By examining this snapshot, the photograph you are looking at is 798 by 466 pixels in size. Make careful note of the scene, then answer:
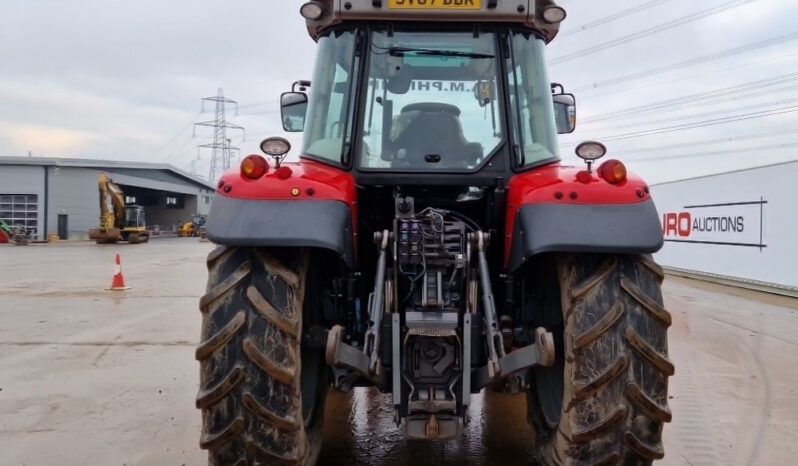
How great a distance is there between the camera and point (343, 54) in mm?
3775

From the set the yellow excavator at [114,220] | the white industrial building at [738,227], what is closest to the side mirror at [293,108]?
the white industrial building at [738,227]

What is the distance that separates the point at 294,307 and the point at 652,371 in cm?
159

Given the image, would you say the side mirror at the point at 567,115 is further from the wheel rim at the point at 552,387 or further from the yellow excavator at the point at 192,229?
the yellow excavator at the point at 192,229

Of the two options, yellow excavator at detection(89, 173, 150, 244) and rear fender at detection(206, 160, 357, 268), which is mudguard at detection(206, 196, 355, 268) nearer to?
rear fender at detection(206, 160, 357, 268)

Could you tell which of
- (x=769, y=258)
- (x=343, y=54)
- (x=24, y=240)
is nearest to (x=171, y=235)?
(x=24, y=240)

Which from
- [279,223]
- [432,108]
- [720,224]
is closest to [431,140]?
[432,108]

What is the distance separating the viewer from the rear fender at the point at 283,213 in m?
2.87

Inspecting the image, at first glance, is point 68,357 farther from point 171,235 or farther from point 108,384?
point 171,235

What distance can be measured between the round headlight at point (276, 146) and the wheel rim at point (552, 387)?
5.43 feet

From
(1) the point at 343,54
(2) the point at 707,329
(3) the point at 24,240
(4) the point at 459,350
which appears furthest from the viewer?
(3) the point at 24,240

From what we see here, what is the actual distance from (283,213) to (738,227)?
45.9 feet

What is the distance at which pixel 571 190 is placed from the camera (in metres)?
3.01

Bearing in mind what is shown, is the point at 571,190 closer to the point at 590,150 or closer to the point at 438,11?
the point at 590,150

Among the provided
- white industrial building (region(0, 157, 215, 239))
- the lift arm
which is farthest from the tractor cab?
white industrial building (region(0, 157, 215, 239))
